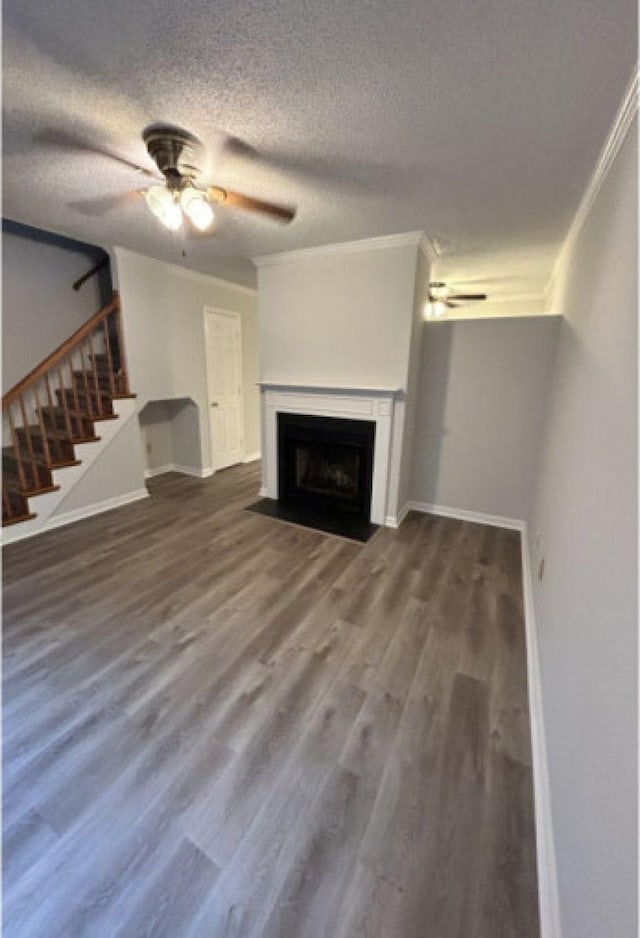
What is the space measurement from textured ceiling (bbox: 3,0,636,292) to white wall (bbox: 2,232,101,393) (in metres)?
1.39

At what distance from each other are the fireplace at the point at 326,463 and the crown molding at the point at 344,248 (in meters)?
1.51

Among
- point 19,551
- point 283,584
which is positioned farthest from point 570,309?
point 19,551

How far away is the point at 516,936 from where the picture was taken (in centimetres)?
105

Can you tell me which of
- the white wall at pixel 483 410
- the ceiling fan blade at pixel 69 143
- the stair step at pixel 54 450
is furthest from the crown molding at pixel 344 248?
the stair step at pixel 54 450

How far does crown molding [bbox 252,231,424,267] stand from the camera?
3.05 metres

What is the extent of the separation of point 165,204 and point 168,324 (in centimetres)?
272

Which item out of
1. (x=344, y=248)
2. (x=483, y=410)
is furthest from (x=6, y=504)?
(x=483, y=410)

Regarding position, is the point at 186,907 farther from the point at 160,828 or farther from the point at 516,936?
the point at 516,936

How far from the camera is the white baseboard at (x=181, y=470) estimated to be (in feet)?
16.8

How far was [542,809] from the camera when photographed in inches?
52.1

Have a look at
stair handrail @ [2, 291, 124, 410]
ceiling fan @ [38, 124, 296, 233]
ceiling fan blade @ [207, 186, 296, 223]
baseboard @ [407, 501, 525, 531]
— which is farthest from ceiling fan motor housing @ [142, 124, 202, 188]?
baseboard @ [407, 501, 525, 531]

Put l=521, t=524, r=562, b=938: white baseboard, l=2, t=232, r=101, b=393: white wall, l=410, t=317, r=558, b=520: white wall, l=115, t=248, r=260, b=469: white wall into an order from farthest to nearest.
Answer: l=115, t=248, r=260, b=469: white wall < l=2, t=232, r=101, b=393: white wall < l=410, t=317, r=558, b=520: white wall < l=521, t=524, r=562, b=938: white baseboard

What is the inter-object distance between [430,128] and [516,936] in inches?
116

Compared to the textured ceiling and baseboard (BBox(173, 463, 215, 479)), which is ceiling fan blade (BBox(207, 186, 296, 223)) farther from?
baseboard (BBox(173, 463, 215, 479))
